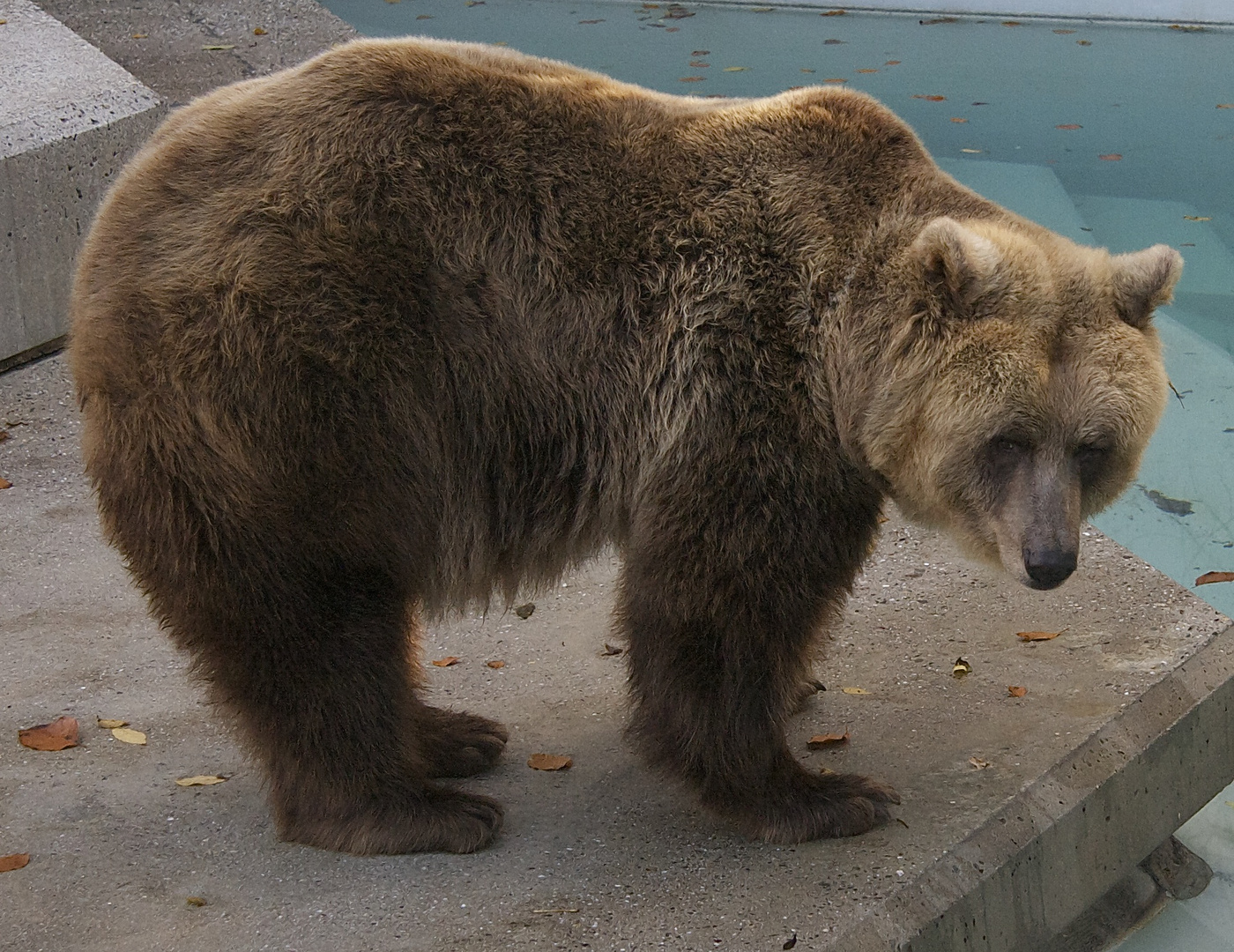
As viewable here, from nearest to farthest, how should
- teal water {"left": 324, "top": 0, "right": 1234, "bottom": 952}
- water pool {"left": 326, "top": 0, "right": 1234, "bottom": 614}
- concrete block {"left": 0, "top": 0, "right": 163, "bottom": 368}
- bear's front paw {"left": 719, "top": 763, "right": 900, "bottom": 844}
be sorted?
bear's front paw {"left": 719, "top": 763, "right": 900, "bottom": 844}, concrete block {"left": 0, "top": 0, "right": 163, "bottom": 368}, teal water {"left": 324, "top": 0, "right": 1234, "bottom": 952}, water pool {"left": 326, "top": 0, "right": 1234, "bottom": 614}

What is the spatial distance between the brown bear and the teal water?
260 cm

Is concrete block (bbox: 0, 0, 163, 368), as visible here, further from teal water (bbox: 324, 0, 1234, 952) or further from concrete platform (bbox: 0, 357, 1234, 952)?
teal water (bbox: 324, 0, 1234, 952)

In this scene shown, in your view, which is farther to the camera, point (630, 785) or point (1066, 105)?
point (1066, 105)

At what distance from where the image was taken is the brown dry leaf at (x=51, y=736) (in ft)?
13.4

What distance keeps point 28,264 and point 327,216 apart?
12.3 feet

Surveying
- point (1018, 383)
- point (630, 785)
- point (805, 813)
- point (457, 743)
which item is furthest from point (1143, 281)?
point (457, 743)

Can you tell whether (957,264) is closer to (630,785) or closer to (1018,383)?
(1018,383)

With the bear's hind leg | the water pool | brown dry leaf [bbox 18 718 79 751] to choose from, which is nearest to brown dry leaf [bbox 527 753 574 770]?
the bear's hind leg

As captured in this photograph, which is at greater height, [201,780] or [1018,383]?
[1018,383]

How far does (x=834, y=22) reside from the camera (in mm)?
13891

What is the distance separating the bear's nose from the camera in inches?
123

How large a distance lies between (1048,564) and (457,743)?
1882mm

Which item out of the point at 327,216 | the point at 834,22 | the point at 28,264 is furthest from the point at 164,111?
the point at 834,22

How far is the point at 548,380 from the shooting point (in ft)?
10.9
